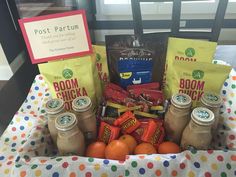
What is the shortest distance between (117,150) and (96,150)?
0.21ft

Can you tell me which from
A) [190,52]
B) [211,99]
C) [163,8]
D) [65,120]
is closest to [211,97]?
[211,99]

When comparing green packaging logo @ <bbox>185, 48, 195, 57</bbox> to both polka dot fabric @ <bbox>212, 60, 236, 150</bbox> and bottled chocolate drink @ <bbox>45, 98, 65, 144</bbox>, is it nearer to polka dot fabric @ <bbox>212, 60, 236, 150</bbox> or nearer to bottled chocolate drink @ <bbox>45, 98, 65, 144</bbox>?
polka dot fabric @ <bbox>212, 60, 236, 150</bbox>

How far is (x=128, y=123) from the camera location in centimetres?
65

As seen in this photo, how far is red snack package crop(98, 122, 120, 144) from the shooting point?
637mm

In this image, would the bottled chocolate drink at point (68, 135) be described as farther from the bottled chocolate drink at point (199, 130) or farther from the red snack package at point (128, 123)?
the bottled chocolate drink at point (199, 130)

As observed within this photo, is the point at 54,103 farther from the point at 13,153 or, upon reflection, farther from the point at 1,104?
the point at 1,104

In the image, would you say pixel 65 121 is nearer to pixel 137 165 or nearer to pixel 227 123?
pixel 137 165

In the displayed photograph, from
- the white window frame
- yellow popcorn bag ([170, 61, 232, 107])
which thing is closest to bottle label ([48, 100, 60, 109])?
yellow popcorn bag ([170, 61, 232, 107])

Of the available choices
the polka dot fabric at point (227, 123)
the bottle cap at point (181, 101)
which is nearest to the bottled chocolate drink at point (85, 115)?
the bottle cap at point (181, 101)

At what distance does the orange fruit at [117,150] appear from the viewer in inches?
22.3

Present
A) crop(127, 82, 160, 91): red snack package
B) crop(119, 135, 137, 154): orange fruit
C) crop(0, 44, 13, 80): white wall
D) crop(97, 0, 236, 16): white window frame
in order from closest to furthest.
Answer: crop(119, 135, 137, 154): orange fruit → crop(127, 82, 160, 91): red snack package → crop(0, 44, 13, 80): white wall → crop(97, 0, 236, 16): white window frame

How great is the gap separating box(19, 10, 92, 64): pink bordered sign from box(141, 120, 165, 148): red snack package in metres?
0.25

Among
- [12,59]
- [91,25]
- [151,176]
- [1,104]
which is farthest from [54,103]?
[91,25]

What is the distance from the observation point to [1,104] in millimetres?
1318
